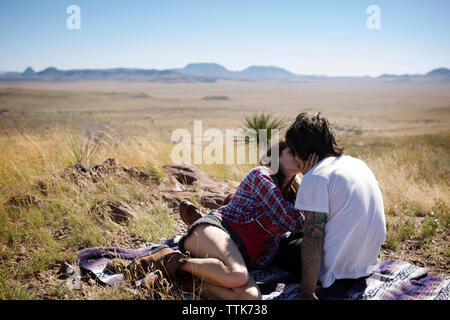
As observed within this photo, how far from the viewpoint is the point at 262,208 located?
301 centimetres

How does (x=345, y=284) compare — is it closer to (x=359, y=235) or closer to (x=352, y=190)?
(x=359, y=235)

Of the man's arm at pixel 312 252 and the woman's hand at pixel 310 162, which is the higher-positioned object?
the woman's hand at pixel 310 162

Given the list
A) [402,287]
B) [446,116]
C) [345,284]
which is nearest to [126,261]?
[345,284]

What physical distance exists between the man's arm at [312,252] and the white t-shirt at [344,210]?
85 mm

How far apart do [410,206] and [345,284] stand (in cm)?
299

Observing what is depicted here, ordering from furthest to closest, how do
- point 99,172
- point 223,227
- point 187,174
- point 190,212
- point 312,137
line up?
1. point 187,174
2. point 99,172
3. point 190,212
4. point 223,227
5. point 312,137

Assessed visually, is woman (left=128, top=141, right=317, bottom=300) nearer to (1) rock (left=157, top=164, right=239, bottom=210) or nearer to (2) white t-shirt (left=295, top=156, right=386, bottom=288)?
(2) white t-shirt (left=295, top=156, right=386, bottom=288)

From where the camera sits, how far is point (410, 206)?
5.39m

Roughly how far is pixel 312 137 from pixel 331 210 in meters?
0.57

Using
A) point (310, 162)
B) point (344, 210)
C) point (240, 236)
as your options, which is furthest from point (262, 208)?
point (344, 210)

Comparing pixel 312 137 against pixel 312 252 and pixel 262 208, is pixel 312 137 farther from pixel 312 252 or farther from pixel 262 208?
pixel 312 252

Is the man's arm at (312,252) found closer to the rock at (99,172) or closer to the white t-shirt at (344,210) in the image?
the white t-shirt at (344,210)

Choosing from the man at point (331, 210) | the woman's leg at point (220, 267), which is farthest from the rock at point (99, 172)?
the man at point (331, 210)

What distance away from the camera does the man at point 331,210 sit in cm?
258
